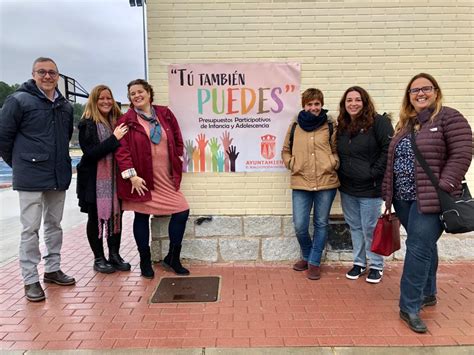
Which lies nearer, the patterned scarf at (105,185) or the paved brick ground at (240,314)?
the paved brick ground at (240,314)

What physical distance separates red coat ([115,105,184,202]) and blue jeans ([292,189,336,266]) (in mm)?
1326

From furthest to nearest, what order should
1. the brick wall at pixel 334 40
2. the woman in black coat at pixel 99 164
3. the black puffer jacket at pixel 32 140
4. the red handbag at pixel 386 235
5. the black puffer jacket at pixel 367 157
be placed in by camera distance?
the brick wall at pixel 334 40, the woman in black coat at pixel 99 164, the black puffer jacket at pixel 367 157, the black puffer jacket at pixel 32 140, the red handbag at pixel 386 235

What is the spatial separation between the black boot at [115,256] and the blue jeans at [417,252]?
2951 millimetres

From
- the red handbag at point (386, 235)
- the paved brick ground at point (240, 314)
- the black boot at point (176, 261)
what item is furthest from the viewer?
the black boot at point (176, 261)

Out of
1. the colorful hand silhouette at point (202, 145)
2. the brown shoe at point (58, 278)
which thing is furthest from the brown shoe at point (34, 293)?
the colorful hand silhouette at point (202, 145)

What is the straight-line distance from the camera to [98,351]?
2.96 metres

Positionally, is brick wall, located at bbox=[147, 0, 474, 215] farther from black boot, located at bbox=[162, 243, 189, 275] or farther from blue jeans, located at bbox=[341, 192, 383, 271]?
black boot, located at bbox=[162, 243, 189, 275]

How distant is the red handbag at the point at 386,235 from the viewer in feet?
12.1

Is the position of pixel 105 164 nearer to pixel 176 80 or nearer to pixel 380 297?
pixel 176 80

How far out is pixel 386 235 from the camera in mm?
3701

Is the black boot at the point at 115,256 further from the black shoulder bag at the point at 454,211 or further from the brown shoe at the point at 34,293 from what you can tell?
the black shoulder bag at the point at 454,211

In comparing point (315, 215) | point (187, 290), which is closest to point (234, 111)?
point (315, 215)

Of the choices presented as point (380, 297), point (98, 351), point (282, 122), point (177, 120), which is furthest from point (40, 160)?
point (380, 297)

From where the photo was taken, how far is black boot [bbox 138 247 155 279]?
4422 mm
